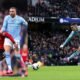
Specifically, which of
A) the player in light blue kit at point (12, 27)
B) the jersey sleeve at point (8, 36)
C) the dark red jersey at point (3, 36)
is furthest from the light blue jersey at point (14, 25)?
the jersey sleeve at point (8, 36)

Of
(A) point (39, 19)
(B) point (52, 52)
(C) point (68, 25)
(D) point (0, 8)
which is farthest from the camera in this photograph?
(C) point (68, 25)

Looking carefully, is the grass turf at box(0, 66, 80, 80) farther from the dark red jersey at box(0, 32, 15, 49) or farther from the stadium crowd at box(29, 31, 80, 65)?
the stadium crowd at box(29, 31, 80, 65)

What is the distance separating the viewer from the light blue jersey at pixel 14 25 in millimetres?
12641

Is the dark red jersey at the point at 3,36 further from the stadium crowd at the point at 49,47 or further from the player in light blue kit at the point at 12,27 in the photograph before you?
the stadium crowd at the point at 49,47

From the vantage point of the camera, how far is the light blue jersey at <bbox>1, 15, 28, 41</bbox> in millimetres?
12641

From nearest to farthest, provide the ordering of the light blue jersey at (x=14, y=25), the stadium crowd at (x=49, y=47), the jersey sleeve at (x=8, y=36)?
1. the jersey sleeve at (x=8, y=36)
2. the light blue jersey at (x=14, y=25)
3. the stadium crowd at (x=49, y=47)

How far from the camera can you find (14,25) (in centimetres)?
1280

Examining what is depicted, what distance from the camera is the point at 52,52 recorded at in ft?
98.4

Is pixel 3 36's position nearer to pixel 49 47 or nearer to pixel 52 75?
pixel 52 75

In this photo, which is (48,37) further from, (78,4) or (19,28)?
(19,28)

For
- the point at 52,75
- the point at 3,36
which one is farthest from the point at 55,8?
the point at 3,36

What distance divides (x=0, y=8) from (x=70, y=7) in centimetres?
977

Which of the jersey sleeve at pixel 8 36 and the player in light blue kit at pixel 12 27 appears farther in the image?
the player in light blue kit at pixel 12 27

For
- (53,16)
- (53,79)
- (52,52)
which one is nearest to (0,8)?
(52,52)
